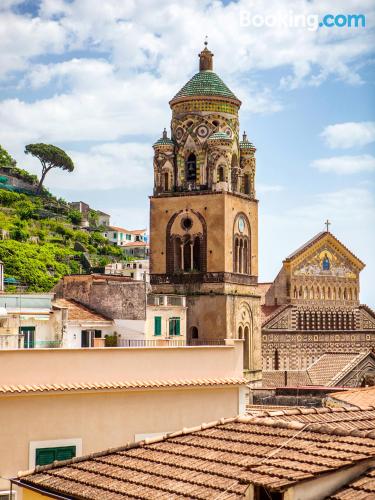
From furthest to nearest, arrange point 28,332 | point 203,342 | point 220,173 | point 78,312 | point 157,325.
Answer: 1. point 220,173
2. point 203,342
3. point 157,325
4. point 78,312
5. point 28,332

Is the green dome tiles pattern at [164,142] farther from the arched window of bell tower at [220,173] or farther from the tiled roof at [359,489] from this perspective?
→ the tiled roof at [359,489]

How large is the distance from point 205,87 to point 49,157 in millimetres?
65817

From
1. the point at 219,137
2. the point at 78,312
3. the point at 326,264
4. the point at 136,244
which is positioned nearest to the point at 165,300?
the point at 78,312

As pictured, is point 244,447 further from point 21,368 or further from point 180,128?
point 180,128

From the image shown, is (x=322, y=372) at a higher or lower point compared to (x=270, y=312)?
lower

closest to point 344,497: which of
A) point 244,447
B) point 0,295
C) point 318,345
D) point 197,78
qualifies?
point 244,447

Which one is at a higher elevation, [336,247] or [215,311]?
[336,247]

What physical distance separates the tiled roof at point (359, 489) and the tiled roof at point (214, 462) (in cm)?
16

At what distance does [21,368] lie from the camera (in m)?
14.6

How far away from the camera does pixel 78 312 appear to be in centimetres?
2881

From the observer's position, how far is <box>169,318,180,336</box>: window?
112 feet

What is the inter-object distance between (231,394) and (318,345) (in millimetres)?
33664

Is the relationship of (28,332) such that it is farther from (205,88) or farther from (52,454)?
(205,88)

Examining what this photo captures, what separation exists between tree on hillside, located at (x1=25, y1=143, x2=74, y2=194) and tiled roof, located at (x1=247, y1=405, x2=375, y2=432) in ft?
301
